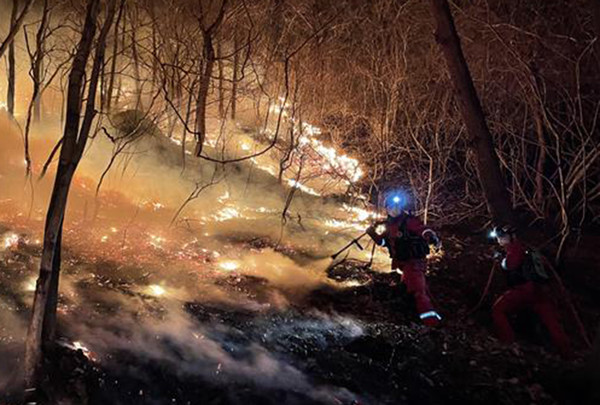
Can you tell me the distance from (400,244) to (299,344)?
2286 mm

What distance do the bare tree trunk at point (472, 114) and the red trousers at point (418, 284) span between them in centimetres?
225

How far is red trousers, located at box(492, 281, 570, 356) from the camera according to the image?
6.05 meters

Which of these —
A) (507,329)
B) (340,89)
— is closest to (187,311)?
(507,329)

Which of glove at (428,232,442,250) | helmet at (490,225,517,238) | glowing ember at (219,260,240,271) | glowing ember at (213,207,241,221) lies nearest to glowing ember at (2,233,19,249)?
glowing ember at (219,260,240,271)

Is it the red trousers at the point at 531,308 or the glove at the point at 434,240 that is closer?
the red trousers at the point at 531,308

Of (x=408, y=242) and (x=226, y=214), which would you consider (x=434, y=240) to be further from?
(x=226, y=214)

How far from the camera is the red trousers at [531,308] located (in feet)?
19.8

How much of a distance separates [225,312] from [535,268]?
4.16 meters

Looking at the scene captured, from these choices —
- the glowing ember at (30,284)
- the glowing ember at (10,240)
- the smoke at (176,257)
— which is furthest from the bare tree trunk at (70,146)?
the glowing ember at (10,240)

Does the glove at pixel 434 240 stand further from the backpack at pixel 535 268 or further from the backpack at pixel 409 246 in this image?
the backpack at pixel 535 268

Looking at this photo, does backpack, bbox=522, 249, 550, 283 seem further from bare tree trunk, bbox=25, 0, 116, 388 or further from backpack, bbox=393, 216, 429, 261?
bare tree trunk, bbox=25, 0, 116, 388

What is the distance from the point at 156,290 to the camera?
658cm

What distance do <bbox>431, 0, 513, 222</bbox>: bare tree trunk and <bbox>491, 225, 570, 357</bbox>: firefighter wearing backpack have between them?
80.2 inches

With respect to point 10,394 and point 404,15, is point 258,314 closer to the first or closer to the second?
point 10,394
